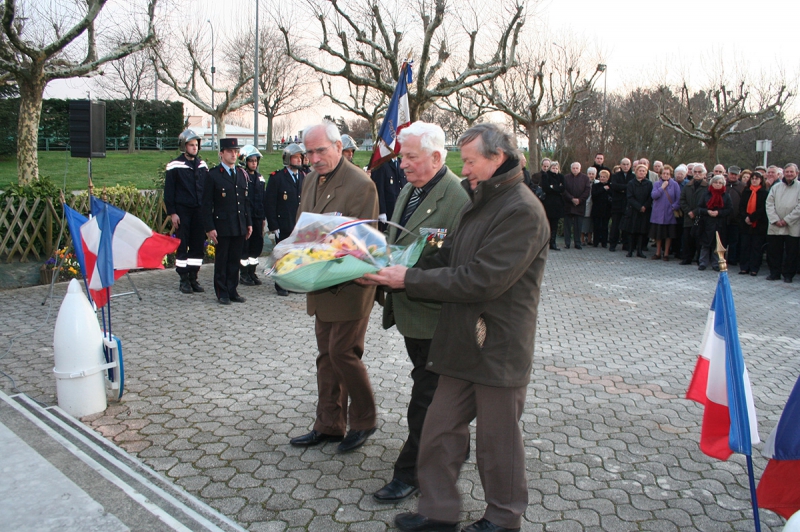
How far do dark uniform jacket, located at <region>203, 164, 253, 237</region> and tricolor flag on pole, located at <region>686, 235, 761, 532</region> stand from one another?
21.1ft

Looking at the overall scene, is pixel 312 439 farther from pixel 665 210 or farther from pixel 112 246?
pixel 665 210

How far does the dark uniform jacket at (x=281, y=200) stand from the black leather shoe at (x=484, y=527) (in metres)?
6.92

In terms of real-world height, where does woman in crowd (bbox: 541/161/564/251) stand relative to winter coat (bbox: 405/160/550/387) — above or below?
above

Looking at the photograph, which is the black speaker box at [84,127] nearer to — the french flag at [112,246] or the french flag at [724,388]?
the french flag at [112,246]

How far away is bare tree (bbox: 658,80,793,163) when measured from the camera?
87.8ft

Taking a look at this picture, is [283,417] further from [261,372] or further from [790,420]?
[790,420]

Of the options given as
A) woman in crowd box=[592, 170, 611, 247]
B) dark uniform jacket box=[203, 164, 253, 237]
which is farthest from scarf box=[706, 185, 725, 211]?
dark uniform jacket box=[203, 164, 253, 237]

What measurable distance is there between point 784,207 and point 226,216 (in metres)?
9.73

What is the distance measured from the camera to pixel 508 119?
32.0m

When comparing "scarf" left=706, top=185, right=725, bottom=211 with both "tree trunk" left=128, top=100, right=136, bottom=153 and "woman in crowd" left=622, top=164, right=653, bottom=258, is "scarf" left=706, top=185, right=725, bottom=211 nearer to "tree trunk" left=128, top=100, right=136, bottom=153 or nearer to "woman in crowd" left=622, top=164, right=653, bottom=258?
"woman in crowd" left=622, top=164, right=653, bottom=258

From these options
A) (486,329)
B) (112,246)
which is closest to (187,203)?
(112,246)

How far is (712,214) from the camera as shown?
12500 millimetres

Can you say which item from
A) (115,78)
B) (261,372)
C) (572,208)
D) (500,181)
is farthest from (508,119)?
(500,181)

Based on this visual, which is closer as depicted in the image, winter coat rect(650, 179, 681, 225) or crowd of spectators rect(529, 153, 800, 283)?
crowd of spectators rect(529, 153, 800, 283)
